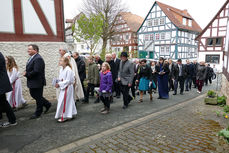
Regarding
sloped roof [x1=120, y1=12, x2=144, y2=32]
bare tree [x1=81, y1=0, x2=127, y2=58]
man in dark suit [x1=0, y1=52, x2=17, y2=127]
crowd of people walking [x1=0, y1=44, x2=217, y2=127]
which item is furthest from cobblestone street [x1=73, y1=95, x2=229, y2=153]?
sloped roof [x1=120, y1=12, x2=144, y2=32]

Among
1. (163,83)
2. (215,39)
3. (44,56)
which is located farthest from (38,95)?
(215,39)

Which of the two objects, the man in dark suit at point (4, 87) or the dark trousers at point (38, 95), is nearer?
the man in dark suit at point (4, 87)

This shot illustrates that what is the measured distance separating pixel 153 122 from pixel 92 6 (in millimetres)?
24850

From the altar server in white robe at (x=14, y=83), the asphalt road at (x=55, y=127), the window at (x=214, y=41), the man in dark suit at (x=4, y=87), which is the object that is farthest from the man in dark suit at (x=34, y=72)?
the window at (x=214, y=41)

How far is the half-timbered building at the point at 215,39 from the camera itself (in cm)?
2598

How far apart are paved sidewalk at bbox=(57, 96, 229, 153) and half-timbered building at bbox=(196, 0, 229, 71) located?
991 inches

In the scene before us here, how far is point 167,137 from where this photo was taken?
12.8ft

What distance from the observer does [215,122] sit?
4.99m

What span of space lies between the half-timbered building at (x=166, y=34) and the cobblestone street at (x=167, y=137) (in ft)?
91.6

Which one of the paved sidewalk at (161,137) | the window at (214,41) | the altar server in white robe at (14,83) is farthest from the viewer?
the window at (214,41)

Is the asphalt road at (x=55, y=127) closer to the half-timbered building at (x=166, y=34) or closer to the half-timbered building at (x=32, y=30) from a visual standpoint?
the half-timbered building at (x=32, y=30)

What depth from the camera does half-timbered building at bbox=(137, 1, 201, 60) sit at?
31234 mm

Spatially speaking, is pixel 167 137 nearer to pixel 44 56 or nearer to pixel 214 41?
pixel 44 56

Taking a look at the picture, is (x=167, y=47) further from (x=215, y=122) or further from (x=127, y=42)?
(x=215, y=122)
